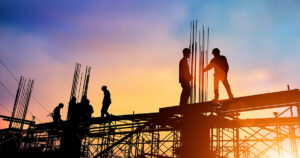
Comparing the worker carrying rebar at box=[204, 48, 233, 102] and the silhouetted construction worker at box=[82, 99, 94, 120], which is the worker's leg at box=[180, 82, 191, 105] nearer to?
the worker carrying rebar at box=[204, 48, 233, 102]

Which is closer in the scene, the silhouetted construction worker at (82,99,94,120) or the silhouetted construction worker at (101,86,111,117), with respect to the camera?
the silhouetted construction worker at (101,86,111,117)

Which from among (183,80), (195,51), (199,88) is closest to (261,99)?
(183,80)

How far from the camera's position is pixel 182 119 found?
8562mm

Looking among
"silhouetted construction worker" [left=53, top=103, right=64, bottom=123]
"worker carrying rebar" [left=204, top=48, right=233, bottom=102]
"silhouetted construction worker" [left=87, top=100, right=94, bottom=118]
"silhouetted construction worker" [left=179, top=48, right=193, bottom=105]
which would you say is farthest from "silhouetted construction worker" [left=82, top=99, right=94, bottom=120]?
"worker carrying rebar" [left=204, top=48, right=233, bottom=102]

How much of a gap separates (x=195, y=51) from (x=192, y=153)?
8.76 metres

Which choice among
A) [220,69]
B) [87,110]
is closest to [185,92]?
[220,69]

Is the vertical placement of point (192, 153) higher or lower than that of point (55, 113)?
lower

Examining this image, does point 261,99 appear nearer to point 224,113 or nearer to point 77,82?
point 224,113

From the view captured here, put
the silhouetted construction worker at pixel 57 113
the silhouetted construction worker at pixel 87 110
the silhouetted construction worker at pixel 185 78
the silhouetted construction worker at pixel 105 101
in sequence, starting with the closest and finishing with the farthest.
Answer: the silhouetted construction worker at pixel 185 78 < the silhouetted construction worker at pixel 105 101 < the silhouetted construction worker at pixel 87 110 < the silhouetted construction worker at pixel 57 113

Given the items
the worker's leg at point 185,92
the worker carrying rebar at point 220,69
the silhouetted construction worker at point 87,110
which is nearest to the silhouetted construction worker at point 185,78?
the worker's leg at point 185,92

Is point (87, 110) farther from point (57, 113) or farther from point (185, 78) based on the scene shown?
point (185, 78)

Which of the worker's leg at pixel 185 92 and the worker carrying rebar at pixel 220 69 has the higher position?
the worker carrying rebar at pixel 220 69

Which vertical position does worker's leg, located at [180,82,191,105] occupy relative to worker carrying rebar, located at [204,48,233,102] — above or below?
below

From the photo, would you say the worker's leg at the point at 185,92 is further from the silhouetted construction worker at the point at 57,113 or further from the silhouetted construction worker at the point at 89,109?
the silhouetted construction worker at the point at 57,113
